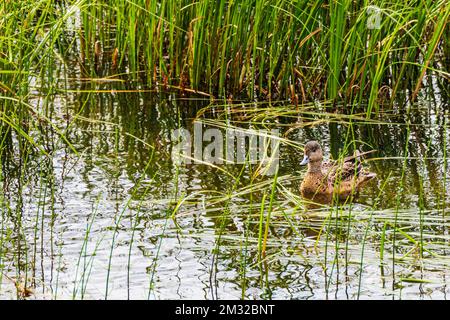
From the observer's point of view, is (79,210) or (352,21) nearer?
(79,210)

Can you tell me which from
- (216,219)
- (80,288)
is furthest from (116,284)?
(216,219)

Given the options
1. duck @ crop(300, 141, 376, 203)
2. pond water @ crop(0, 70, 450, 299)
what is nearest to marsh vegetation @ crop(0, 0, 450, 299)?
pond water @ crop(0, 70, 450, 299)

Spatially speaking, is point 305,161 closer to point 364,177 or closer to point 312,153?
point 312,153

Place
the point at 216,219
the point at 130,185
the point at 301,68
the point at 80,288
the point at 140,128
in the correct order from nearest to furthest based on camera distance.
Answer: the point at 80,288 < the point at 216,219 < the point at 130,185 < the point at 140,128 < the point at 301,68

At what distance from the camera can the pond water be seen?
5.23m

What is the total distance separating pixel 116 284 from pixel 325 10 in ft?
13.6

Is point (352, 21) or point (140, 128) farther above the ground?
point (352, 21)

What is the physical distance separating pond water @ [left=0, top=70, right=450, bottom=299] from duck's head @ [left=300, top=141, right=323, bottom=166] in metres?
0.21

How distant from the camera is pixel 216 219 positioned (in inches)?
244

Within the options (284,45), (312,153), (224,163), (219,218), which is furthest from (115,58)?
(219,218)

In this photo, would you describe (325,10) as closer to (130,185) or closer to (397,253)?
(130,185)

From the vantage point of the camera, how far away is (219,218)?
6191 millimetres

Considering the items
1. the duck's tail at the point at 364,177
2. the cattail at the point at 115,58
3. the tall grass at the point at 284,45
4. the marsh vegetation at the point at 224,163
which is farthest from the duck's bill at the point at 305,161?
the cattail at the point at 115,58

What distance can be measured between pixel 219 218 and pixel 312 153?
119 cm
